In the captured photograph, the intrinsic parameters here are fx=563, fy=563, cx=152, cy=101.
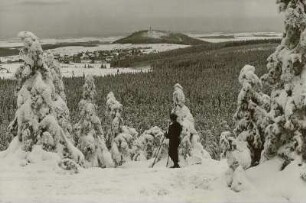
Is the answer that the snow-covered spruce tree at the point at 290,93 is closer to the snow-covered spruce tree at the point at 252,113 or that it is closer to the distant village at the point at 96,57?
the snow-covered spruce tree at the point at 252,113

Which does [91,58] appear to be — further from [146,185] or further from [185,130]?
[146,185]

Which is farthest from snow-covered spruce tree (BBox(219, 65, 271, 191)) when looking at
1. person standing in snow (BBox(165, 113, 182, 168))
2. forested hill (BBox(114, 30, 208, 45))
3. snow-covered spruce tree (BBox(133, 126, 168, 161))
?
forested hill (BBox(114, 30, 208, 45))

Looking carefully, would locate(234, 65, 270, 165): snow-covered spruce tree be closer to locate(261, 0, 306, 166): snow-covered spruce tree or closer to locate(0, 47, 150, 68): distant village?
locate(261, 0, 306, 166): snow-covered spruce tree

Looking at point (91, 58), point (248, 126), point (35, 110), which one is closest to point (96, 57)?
point (91, 58)

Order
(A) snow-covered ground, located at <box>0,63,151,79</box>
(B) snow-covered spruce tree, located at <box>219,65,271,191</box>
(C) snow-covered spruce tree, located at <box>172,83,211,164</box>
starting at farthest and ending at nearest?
1. (A) snow-covered ground, located at <box>0,63,151,79</box>
2. (C) snow-covered spruce tree, located at <box>172,83,211,164</box>
3. (B) snow-covered spruce tree, located at <box>219,65,271,191</box>

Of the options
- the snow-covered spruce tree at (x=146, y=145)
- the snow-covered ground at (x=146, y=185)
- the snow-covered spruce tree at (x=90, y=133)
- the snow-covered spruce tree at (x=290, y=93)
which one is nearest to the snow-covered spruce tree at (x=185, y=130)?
the snow-covered spruce tree at (x=146, y=145)
